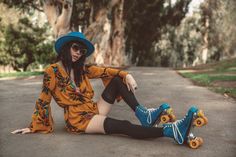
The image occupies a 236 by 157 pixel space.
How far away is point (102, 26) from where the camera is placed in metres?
20.2

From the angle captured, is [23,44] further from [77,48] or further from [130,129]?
[130,129]

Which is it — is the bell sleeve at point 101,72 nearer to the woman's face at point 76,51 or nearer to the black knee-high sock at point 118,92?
the black knee-high sock at point 118,92

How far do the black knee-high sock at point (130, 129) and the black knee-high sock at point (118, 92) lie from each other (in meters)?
0.48

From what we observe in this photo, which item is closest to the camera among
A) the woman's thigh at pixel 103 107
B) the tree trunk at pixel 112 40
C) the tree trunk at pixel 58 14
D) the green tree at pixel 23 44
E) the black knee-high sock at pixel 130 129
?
the black knee-high sock at pixel 130 129

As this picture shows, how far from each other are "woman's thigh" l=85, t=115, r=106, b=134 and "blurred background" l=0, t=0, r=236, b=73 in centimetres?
1304

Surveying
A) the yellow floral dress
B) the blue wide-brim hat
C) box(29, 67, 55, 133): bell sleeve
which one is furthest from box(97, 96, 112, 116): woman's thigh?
the blue wide-brim hat

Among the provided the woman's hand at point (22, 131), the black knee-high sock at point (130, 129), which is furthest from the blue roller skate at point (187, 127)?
the woman's hand at point (22, 131)

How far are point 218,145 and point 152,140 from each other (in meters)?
0.76

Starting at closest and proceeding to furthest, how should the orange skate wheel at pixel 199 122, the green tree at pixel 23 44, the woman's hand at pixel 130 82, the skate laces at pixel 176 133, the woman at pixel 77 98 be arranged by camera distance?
the orange skate wheel at pixel 199 122
the skate laces at pixel 176 133
the woman at pixel 77 98
the woman's hand at pixel 130 82
the green tree at pixel 23 44

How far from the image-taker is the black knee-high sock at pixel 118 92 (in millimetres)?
4906

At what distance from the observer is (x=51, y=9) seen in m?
17.5

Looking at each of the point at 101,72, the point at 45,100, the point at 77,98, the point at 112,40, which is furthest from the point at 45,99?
the point at 112,40

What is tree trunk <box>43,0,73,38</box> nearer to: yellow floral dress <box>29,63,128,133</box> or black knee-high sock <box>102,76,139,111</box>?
black knee-high sock <box>102,76,139,111</box>

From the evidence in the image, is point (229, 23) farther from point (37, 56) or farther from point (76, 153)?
point (76, 153)
